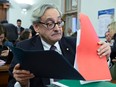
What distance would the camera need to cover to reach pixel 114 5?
6.21 m

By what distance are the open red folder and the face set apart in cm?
41

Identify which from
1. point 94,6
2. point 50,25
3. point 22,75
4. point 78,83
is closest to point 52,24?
point 50,25

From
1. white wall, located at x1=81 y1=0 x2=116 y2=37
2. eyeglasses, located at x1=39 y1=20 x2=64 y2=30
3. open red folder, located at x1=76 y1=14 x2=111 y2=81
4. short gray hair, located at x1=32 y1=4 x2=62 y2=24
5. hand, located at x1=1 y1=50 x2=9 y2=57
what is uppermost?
white wall, located at x1=81 y1=0 x2=116 y2=37

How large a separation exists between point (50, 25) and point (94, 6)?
5.69 meters

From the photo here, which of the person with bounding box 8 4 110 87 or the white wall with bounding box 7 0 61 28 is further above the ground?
the white wall with bounding box 7 0 61 28

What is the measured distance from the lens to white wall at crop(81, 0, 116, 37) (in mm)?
6418

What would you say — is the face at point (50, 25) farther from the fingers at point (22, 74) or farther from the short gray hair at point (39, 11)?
the fingers at point (22, 74)

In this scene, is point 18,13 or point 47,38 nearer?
point 47,38

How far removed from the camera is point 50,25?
55.6 inches

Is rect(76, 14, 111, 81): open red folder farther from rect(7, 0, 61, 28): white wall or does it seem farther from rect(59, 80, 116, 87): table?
rect(7, 0, 61, 28): white wall

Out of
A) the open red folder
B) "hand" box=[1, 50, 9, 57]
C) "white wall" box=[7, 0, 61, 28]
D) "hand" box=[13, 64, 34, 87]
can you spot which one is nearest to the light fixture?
"white wall" box=[7, 0, 61, 28]

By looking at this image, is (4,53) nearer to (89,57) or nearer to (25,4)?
(89,57)

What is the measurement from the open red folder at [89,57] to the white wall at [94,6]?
5.47m

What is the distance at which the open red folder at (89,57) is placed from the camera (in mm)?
925
